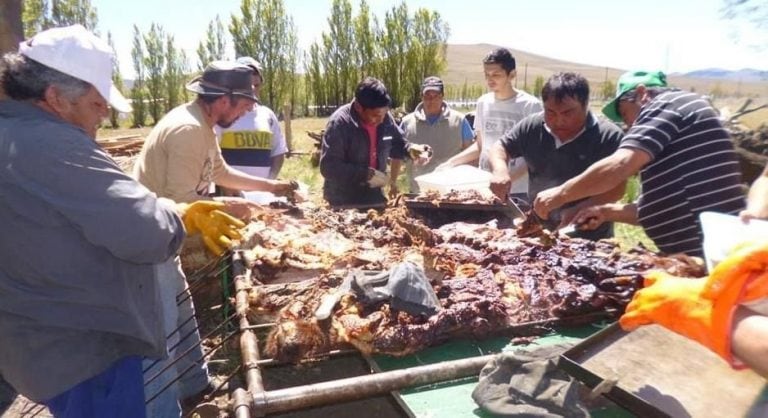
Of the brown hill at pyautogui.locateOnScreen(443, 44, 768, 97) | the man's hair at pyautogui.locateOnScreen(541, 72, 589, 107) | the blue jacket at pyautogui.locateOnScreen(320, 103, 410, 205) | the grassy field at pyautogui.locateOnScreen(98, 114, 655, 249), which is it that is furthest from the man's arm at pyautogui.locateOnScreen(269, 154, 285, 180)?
the brown hill at pyautogui.locateOnScreen(443, 44, 768, 97)

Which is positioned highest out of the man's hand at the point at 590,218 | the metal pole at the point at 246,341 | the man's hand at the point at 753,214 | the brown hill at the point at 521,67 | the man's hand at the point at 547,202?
the brown hill at the point at 521,67

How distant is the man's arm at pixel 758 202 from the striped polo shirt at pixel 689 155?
2.25ft

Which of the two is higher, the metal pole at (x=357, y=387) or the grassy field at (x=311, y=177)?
the metal pole at (x=357, y=387)

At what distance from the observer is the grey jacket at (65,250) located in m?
1.94

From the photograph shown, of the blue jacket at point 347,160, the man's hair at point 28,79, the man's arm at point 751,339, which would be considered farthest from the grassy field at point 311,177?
the man's hair at point 28,79

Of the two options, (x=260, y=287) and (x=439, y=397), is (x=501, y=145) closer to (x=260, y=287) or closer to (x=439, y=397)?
(x=260, y=287)

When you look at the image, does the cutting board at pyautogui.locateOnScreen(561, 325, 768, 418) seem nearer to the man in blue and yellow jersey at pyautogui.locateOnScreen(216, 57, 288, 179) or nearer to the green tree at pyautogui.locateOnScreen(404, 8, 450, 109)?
the man in blue and yellow jersey at pyautogui.locateOnScreen(216, 57, 288, 179)

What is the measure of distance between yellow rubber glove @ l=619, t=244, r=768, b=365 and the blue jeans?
75.8 inches

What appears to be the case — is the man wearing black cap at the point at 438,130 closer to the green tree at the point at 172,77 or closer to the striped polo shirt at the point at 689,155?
the striped polo shirt at the point at 689,155

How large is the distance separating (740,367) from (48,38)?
2.41 m

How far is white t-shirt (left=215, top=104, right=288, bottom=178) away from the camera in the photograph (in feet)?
17.4

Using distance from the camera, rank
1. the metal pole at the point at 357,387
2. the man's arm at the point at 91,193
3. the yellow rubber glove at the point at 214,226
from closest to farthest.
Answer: the metal pole at the point at 357,387 < the man's arm at the point at 91,193 < the yellow rubber glove at the point at 214,226

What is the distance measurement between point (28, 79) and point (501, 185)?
2.91 meters

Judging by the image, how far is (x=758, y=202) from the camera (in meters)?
2.12
